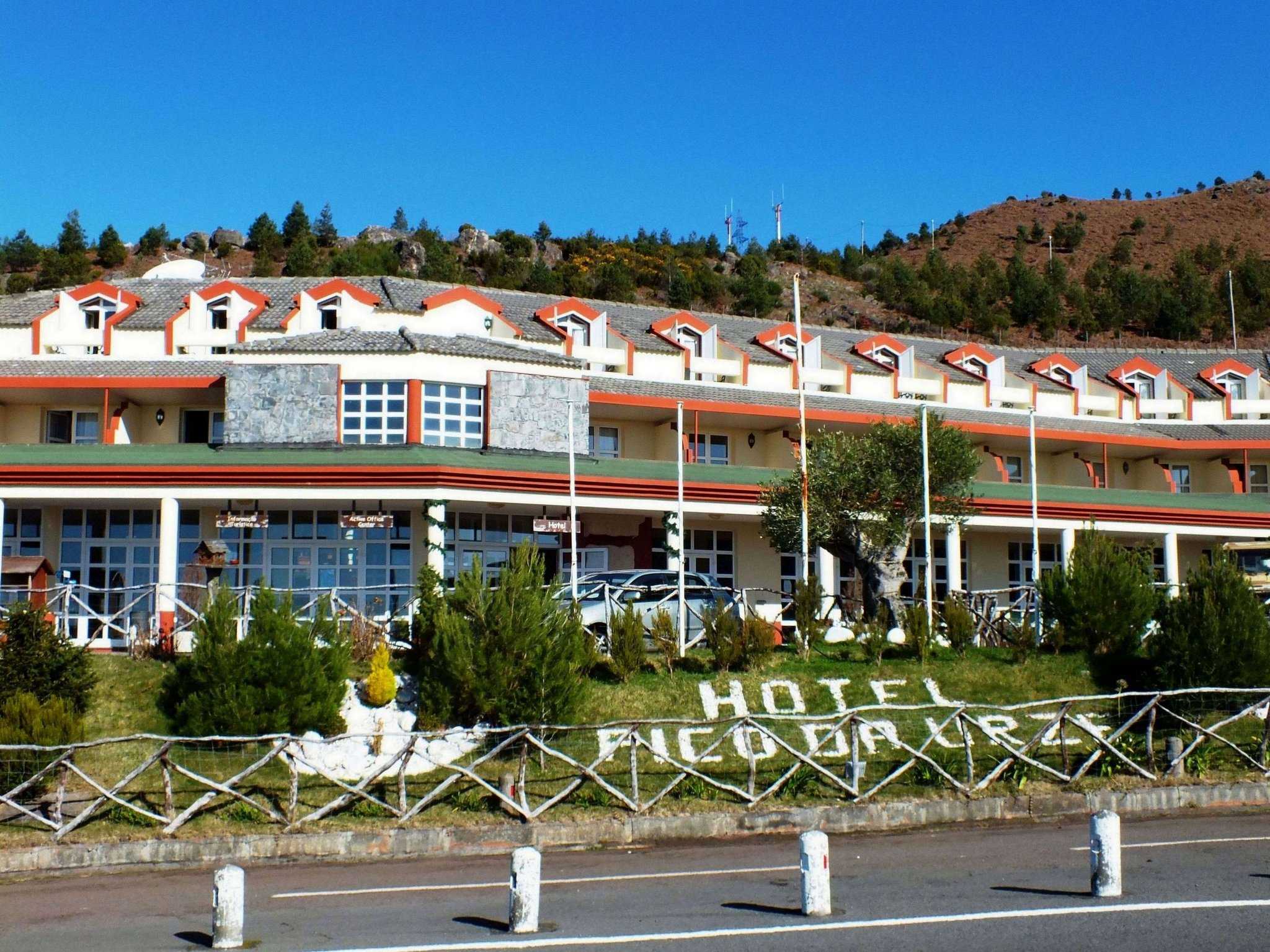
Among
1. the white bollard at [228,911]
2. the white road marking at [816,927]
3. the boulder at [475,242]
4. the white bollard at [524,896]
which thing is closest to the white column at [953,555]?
the white road marking at [816,927]

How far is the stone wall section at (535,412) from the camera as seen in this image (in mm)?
31203

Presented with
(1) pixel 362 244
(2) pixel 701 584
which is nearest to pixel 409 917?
(2) pixel 701 584

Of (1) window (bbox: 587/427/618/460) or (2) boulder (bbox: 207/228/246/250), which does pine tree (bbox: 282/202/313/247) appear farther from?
(1) window (bbox: 587/427/618/460)

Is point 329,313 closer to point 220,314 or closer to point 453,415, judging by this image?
point 220,314

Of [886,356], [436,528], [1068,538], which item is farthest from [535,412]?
[886,356]

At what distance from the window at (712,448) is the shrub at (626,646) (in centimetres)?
1592

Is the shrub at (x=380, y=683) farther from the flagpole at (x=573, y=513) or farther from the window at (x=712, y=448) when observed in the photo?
the window at (x=712, y=448)

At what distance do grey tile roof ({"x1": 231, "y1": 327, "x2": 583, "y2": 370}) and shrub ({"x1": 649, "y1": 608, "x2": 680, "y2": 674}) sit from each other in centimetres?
1053

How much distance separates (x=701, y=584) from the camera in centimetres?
2578

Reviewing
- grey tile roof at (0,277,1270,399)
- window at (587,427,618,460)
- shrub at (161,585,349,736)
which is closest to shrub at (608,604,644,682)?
shrub at (161,585,349,736)

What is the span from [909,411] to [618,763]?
2207cm

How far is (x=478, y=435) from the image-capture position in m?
31.4

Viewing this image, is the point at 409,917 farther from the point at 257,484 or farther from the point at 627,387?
the point at 627,387

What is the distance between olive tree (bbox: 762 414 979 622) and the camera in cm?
2667
